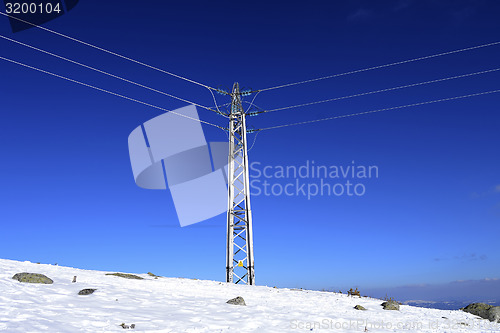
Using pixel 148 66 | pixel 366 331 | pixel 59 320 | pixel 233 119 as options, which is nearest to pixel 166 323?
pixel 59 320

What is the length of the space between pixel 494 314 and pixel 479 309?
145 cm

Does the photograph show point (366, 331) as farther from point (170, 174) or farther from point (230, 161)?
point (170, 174)

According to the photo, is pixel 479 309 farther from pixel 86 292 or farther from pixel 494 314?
pixel 86 292

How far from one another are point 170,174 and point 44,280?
42.5 ft

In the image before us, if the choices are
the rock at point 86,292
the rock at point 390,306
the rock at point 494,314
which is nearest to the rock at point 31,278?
the rock at point 86,292

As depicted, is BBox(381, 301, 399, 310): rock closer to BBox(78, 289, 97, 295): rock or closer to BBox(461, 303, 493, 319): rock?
BBox(461, 303, 493, 319): rock

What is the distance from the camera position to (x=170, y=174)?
87.2 ft

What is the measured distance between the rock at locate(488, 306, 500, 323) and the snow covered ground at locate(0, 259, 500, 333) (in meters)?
0.67

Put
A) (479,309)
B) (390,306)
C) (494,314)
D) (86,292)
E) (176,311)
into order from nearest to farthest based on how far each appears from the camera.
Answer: (176,311) → (86,292) → (494,314) → (390,306) → (479,309)

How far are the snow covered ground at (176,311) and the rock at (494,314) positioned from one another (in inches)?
26.4

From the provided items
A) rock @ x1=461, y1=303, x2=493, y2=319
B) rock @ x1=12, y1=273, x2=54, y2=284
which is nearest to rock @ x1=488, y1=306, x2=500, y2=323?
rock @ x1=461, y1=303, x2=493, y2=319

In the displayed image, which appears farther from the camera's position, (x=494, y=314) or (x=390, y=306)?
(x=390, y=306)

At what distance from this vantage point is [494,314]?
1669 cm

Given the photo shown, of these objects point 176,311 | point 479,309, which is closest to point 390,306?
point 479,309
